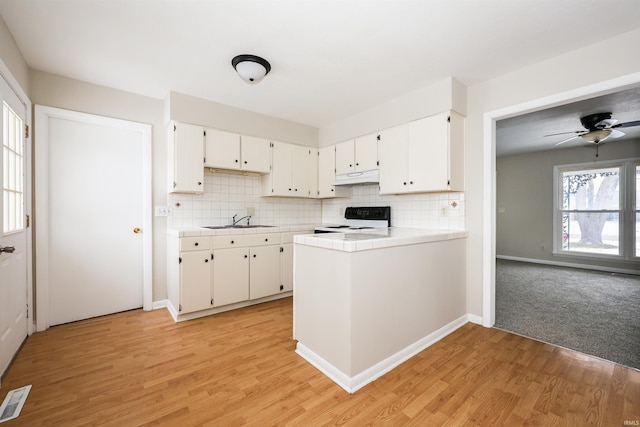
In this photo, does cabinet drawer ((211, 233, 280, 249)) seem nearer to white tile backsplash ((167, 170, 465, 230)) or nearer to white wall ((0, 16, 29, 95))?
white tile backsplash ((167, 170, 465, 230))

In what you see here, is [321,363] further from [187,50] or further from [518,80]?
[518,80]

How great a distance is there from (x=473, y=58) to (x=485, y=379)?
8.10 feet

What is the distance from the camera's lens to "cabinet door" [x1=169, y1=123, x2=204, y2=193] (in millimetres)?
2988

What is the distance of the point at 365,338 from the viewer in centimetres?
183

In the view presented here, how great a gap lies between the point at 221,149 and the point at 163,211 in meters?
0.97

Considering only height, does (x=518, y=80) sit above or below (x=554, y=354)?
above

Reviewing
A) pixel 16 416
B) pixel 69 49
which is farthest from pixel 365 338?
pixel 69 49

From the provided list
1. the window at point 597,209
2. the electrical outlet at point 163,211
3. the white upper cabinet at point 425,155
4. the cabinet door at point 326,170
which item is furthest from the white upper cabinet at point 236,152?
the window at point 597,209

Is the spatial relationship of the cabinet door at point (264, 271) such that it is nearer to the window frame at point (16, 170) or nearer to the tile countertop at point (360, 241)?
the tile countertop at point (360, 241)

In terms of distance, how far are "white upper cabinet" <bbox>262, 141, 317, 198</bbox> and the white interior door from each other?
231 centimetres

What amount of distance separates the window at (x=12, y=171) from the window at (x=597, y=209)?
26.6 ft

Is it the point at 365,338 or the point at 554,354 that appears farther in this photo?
the point at 554,354

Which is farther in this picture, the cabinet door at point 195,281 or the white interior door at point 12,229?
the cabinet door at point 195,281

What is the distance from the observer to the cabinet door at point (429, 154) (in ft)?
8.93
